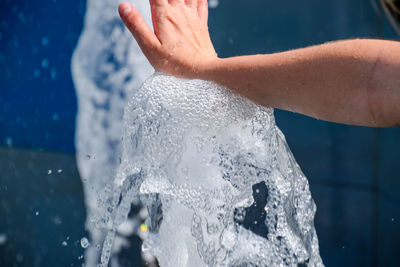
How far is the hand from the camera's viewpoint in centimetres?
77

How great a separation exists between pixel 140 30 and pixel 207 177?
0.28m

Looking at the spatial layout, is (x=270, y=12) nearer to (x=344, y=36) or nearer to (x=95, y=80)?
(x=344, y=36)

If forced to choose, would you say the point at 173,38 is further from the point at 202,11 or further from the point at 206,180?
the point at 206,180

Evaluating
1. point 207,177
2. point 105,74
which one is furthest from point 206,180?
point 105,74

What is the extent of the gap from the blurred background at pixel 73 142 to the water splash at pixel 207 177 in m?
0.54

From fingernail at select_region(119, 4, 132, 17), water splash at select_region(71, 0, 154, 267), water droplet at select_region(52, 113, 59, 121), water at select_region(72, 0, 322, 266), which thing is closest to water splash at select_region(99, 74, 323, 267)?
water at select_region(72, 0, 322, 266)

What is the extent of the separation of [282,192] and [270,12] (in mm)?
1103

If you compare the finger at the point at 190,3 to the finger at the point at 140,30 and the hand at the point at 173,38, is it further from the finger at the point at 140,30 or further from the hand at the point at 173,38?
the finger at the point at 140,30

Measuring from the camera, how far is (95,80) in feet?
4.21

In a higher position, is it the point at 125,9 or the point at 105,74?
the point at 125,9

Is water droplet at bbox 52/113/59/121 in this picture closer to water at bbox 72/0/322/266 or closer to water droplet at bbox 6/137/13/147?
water droplet at bbox 6/137/13/147

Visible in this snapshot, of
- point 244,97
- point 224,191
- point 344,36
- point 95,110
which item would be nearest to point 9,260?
point 95,110

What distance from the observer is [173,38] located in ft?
2.60

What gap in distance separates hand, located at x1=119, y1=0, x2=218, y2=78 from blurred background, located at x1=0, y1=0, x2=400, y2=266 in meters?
0.50
